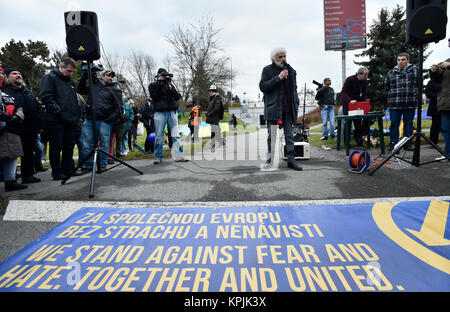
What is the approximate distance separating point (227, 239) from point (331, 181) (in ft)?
6.81

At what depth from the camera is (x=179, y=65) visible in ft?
103

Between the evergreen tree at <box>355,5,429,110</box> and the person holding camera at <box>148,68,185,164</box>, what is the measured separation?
15.0 m

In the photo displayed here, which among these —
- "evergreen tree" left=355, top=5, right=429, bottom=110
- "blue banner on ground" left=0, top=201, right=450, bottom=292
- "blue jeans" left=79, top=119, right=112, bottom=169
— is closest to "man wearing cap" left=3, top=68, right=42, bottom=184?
"blue jeans" left=79, top=119, right=112, bottom=169

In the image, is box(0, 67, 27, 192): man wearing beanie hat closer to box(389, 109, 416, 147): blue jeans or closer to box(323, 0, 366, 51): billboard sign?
box(389, 109, 416, 147): blue jeans

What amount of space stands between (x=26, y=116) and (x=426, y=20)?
19.8ft

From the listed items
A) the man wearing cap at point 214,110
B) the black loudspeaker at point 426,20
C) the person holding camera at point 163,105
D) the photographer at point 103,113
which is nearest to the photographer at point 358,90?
the black loudspeaker at point 426,20

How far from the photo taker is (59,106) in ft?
13.1

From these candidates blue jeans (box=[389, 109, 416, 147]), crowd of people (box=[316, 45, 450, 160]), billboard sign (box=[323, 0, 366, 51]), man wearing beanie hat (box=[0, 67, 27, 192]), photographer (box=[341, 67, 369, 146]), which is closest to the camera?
man wearing beanie hat (box=[0, 67, 27, 192])

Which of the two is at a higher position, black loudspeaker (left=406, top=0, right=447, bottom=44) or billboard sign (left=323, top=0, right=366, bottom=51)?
billboard sign (left=323, top=0, right=366, bottom=51)

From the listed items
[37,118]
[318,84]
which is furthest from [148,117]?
[318,84]

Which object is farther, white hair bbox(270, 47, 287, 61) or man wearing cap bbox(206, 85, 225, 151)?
man wearing cap bbox(206, 85, 225, 151)

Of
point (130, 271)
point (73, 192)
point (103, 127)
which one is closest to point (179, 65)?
point (103, 127)

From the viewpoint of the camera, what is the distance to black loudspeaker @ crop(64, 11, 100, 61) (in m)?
3.43

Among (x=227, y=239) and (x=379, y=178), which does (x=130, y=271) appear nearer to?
(x=227, y=239)
